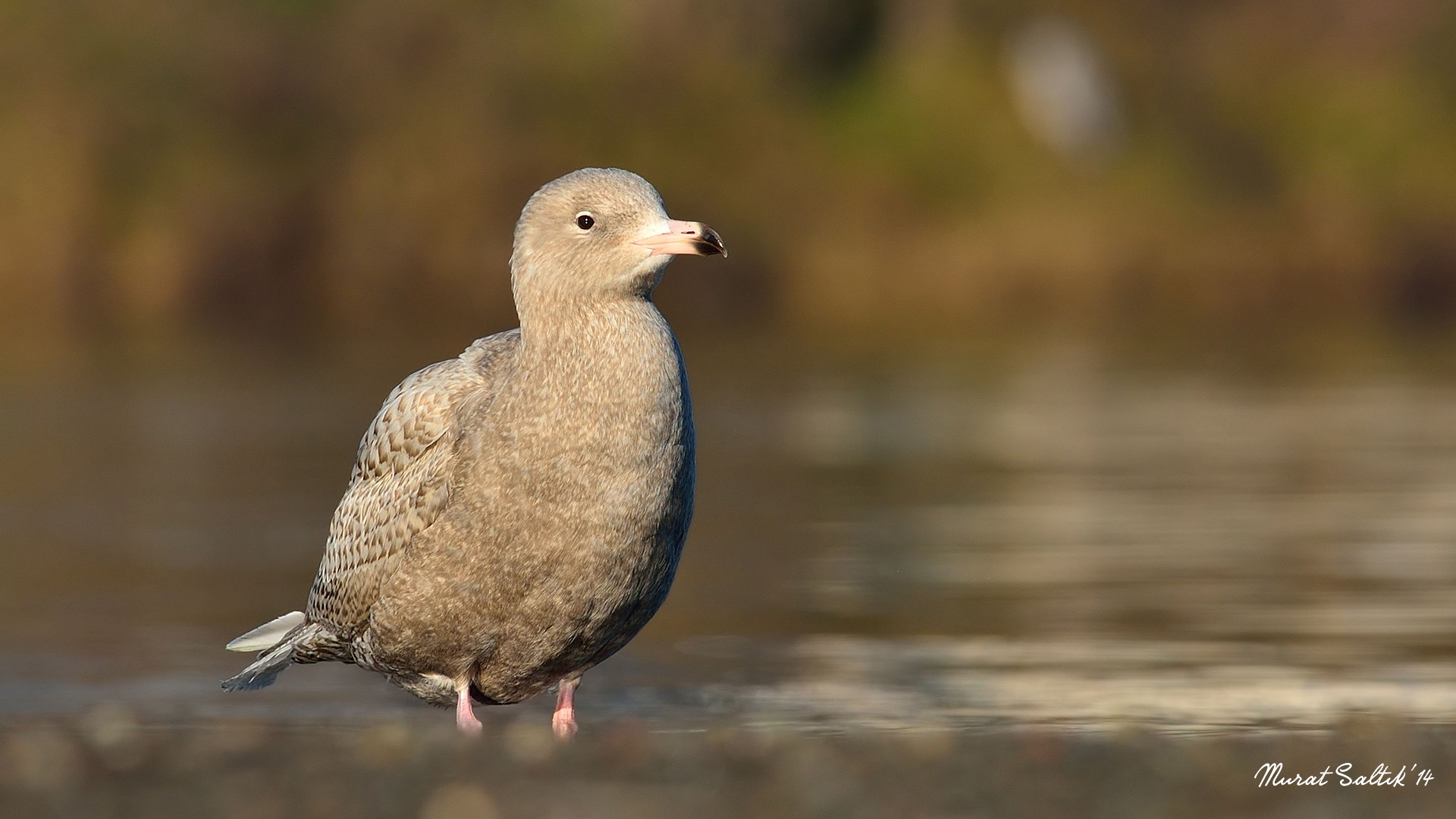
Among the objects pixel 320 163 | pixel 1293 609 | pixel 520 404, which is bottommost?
pixel 1293 609

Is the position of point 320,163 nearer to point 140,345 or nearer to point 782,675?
point 140,345

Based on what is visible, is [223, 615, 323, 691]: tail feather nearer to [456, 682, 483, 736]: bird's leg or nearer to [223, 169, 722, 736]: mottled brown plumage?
[223, 169, 722, 736]: mottled brown plumage

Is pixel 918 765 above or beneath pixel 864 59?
beneath

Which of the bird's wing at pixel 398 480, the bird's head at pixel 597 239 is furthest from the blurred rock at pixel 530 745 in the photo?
the bird's head at pixel 597 239

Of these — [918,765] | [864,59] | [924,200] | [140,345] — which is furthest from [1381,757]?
[864,59]

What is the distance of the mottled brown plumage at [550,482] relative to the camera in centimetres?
822

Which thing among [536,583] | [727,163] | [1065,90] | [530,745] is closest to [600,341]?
[536,583]

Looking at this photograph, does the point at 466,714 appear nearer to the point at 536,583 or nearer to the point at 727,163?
the point at 536,583

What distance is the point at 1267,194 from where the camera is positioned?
135 feet

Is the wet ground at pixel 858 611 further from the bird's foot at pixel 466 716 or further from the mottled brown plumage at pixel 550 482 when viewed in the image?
the mottled brown plumage at pixel 550 482

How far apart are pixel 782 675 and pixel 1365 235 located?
32.7 m

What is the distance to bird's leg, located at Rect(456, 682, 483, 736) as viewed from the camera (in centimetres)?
838

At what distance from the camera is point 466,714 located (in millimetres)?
8523

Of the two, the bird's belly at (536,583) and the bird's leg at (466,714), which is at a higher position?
the bird's belly at (536,583)
